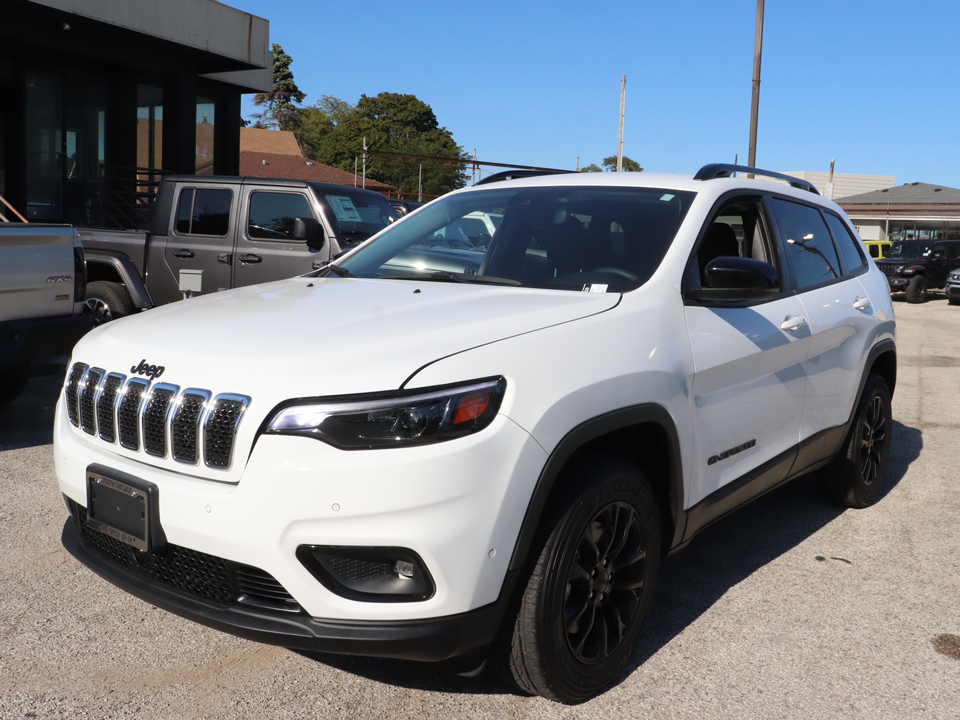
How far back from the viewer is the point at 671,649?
3318mm

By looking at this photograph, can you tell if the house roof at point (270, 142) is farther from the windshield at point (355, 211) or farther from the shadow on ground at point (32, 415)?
the shadow on ground at point (32, 415)

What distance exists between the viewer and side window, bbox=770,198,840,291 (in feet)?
14.0

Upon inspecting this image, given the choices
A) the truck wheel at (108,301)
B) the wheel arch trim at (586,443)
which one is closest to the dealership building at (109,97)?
the truck wheel at (108,301)

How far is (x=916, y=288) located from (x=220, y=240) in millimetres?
22563

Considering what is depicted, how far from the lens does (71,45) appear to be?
15.0 metres

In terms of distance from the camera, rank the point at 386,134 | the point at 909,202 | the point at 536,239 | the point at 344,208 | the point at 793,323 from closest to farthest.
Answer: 1. the point at 536,239
2. the point at 793,323
3. the point at 344,208
4. the point at 909,202
5. the point at 386,134

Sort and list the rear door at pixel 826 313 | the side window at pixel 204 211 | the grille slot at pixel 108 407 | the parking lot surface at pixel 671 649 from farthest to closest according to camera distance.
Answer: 1. the side window at pixel 204 211
2. the rear door at pixel 826 313
3. the parking lot surface at pixel 671 649
4. the grille slot at pixel 108 407

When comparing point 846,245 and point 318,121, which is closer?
point 846,245

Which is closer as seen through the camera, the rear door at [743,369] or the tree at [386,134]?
the rear door at [743,369]

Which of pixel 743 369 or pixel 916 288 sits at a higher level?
pixel 743 369

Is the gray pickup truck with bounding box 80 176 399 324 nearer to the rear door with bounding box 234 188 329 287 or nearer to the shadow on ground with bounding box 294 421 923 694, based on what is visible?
the rear door with bounding box 234 188 329 287

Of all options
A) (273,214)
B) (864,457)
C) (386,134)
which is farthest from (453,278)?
(386,134)

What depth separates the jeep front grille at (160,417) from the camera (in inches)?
97.7

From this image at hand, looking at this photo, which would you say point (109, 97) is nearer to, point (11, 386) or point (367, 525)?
point (11, 386)
